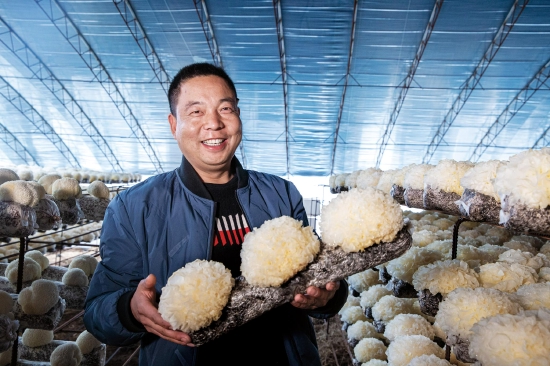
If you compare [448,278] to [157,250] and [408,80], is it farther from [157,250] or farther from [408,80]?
[408,80]

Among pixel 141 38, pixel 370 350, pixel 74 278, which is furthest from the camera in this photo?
pixel 141 38

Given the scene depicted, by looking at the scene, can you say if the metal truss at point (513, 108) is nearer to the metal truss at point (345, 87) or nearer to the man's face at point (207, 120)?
the metal truss at point (345, 87)

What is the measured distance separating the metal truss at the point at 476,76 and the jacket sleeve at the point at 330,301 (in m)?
8.96

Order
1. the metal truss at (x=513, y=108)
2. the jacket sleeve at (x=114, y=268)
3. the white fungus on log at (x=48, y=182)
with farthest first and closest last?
1. the metal truss at (x=513, y=108)
2. the white fungus on log at (x=48, y=182)
3. the jacket sleeve at (x=114, y=268)

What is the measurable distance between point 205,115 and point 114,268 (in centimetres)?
82

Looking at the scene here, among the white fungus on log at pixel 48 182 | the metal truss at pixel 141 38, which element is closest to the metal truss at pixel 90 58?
the metal truss at pixel 141 38

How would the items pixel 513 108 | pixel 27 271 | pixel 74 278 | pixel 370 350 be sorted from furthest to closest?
1. pixel 513 108
2. pixel 74 278
3. pixel 27 271
4. pixel 370 350

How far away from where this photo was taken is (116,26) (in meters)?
10.0

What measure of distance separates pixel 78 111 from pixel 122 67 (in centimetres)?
451

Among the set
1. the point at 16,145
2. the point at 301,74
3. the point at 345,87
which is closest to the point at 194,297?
the point at 301,74

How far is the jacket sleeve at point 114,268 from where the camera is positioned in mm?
1453

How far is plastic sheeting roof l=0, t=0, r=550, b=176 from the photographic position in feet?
29.2

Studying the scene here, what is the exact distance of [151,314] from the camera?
1187mm

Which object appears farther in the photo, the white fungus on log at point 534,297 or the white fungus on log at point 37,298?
the white fungus on log at point 37,298
